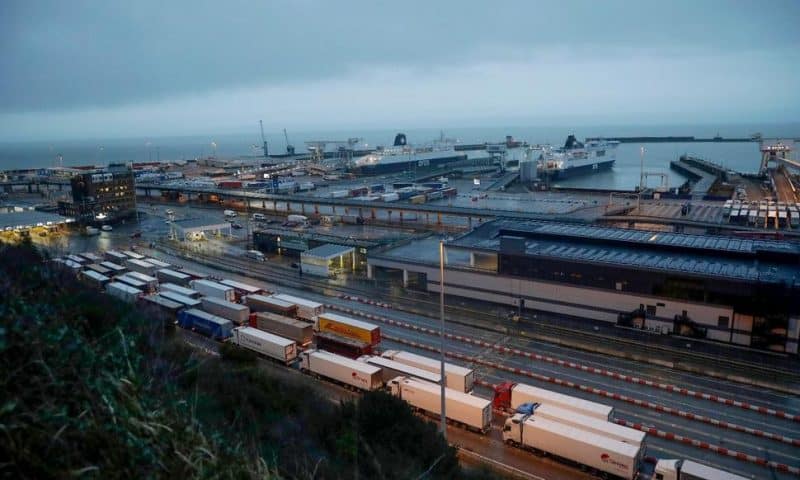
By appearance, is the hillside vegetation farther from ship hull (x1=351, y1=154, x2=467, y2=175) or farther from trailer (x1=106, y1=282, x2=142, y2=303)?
ship hull (x1=351, y1=154, x2=467, y2=175)

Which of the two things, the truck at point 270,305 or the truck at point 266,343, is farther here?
the truck at point 270,305

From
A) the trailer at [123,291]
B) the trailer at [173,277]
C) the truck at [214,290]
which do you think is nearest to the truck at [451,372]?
the truck at [214,290]

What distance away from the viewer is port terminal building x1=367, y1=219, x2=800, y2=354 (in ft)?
46.9

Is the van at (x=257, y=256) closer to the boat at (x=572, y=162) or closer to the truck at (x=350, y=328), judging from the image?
the truck at (x=350, y=328)

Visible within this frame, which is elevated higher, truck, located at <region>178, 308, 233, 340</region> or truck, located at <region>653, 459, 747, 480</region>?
truck, located at <region>178, 308, 233, 340</region>

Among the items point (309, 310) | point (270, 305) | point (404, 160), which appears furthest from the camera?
point (404, 160)

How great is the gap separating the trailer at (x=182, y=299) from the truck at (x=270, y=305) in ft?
5.58

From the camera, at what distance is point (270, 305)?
17641mm

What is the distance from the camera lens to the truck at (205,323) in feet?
52.5

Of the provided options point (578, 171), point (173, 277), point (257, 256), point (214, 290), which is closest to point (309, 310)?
point (214, 290)

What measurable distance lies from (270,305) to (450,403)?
8.64 m

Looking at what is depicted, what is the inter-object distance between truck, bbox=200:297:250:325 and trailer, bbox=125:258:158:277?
263 inches

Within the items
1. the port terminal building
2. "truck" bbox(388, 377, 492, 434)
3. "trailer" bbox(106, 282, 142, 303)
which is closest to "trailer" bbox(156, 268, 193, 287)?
"trailer" bbox(106, 282, 142, 303)

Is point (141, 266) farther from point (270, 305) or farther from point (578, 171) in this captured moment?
point (578, 171)
